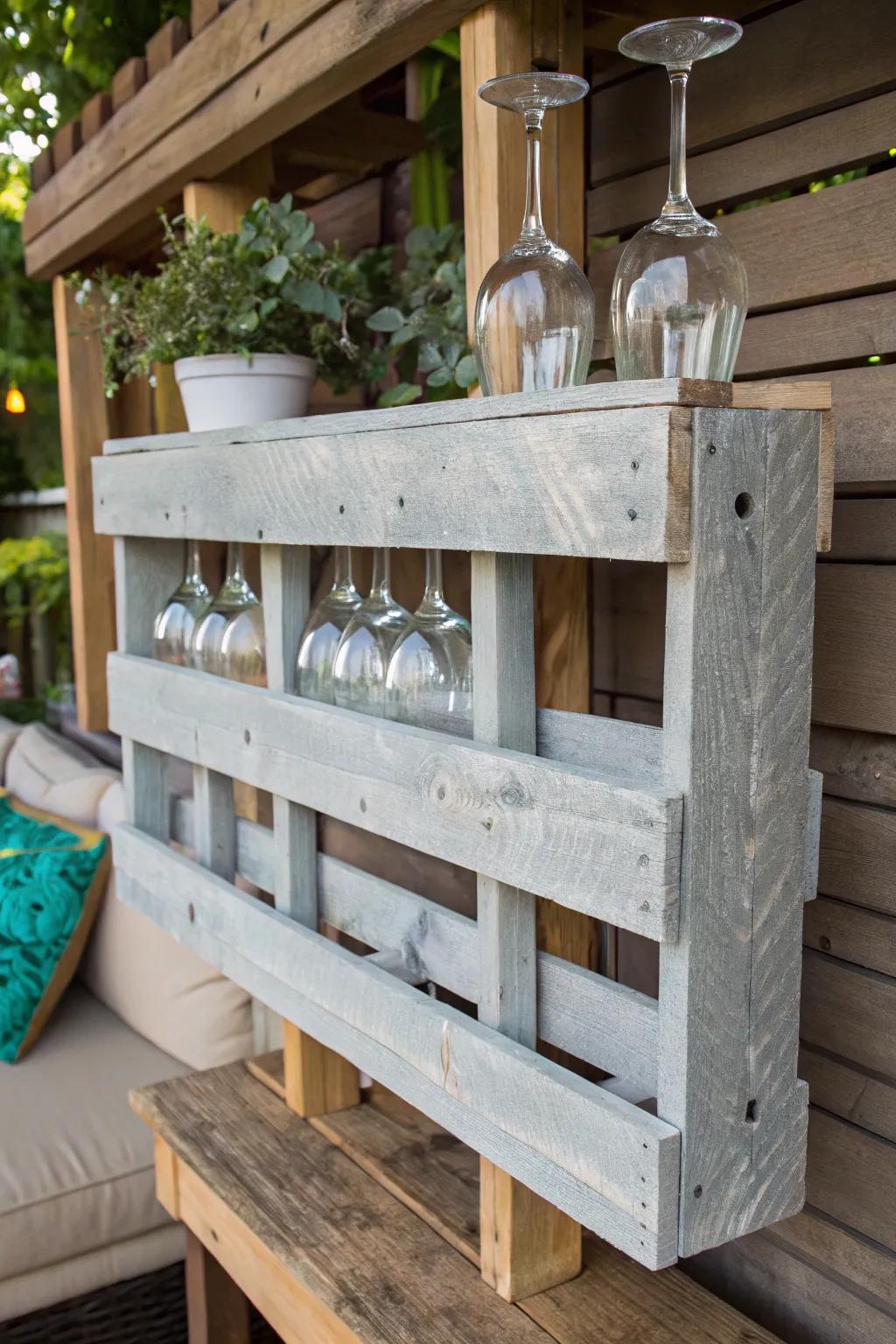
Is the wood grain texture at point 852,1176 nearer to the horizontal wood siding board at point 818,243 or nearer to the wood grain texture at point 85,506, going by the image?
the horizontal wood siding board at point 818,243

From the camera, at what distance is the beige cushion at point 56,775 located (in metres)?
2.46

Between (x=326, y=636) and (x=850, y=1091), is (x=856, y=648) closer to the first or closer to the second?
(x=850, y=1091)

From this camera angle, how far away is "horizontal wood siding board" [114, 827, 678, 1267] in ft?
2.64

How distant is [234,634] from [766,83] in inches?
31.0

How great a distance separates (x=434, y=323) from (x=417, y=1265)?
3.18 feet

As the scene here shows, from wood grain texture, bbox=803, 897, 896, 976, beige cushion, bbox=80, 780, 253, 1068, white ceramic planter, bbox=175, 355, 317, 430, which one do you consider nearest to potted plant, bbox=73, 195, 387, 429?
white ceramic planter, bbox=175, 355, 317, 430

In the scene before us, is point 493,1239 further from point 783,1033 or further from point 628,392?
point 628,392

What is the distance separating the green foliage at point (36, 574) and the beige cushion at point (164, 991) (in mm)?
2635

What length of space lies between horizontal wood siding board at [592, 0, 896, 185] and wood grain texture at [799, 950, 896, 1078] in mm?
735

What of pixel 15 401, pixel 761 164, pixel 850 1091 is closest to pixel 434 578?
pixel 761 164

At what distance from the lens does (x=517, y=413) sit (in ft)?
2.77

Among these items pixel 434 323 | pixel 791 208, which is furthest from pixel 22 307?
pixel 791 208

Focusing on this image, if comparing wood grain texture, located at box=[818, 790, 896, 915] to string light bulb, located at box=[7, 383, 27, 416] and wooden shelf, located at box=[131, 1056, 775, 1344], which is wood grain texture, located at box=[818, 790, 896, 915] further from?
string light bulb, located at box=[7, 383, 27, 416]

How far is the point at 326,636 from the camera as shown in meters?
1.22
